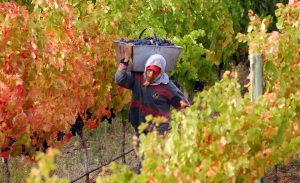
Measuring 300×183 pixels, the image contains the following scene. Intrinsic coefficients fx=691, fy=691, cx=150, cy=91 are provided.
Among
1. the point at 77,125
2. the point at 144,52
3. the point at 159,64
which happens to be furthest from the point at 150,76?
the point at 77,125

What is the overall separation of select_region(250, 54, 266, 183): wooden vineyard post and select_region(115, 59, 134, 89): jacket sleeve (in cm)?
167

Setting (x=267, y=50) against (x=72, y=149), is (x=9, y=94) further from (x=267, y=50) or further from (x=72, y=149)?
(x=72, y=149)

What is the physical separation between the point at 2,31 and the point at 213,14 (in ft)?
16.1

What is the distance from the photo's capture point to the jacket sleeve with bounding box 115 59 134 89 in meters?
6.11

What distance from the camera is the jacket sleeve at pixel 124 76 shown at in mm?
6109

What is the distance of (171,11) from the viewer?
8914 mm

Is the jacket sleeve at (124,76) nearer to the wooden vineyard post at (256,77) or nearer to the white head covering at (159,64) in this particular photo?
the white head covering at (159,64)

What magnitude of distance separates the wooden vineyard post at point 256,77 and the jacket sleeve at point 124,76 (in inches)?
65.7

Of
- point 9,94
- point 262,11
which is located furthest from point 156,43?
point 262,11

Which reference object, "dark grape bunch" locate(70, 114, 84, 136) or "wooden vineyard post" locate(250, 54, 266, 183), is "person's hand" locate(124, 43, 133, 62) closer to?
"dark grape bunch" locate(70, 114, 84, 136)

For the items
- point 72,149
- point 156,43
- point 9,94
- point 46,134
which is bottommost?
point 72,149

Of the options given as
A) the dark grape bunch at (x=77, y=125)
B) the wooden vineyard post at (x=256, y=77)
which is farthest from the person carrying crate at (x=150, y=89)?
the wooden vineyard post at (x=256, y=77)

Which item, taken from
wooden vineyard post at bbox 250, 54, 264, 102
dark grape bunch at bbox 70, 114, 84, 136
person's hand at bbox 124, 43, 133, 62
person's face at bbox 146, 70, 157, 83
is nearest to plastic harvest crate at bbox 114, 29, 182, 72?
person's hand at bbox 124, 43, 133, 62

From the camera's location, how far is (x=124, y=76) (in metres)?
6.12
